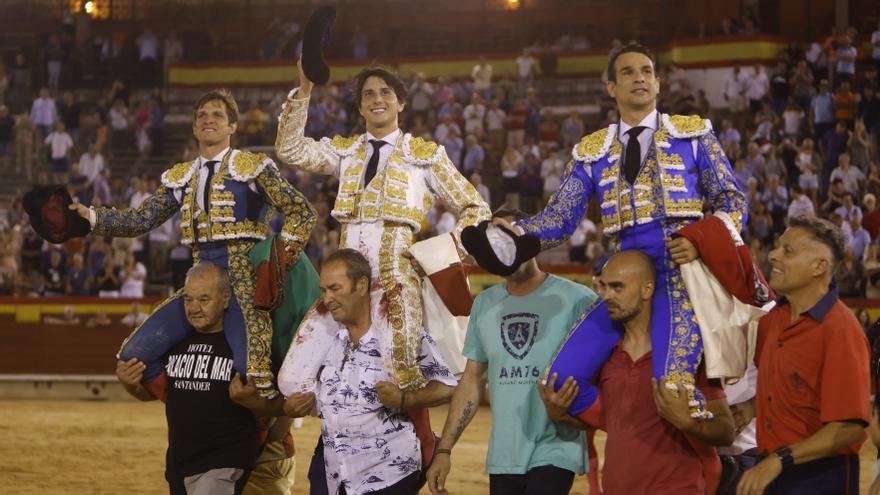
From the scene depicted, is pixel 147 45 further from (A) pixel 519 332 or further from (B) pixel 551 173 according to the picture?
(A) pixel 519 332

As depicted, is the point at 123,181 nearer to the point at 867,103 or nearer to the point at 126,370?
the point at 867,103

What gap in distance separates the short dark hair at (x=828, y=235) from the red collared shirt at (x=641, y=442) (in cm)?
68

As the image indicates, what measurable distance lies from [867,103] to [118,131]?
36.0 feet

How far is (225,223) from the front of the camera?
5871 millimetres

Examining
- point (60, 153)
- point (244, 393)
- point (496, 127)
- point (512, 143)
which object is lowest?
point (244, 393)

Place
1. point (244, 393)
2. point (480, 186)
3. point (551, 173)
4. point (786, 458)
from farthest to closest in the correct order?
point (551, 173) < point (480, 186) < point (244, 393) < point (786, 458)

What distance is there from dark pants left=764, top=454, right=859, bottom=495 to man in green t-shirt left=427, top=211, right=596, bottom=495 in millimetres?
974

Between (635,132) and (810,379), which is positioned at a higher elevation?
(635,132)

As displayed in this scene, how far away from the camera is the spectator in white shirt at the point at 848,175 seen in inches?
575

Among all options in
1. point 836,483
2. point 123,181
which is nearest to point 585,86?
point 123,181

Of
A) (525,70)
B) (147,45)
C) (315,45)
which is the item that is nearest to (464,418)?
(315,45)

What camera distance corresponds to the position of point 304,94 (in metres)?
5.77

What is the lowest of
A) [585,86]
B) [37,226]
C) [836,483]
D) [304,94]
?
[836,483]

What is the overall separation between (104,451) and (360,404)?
5.91m
